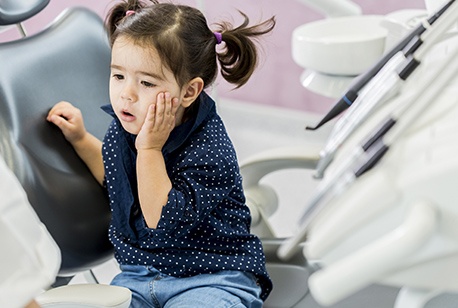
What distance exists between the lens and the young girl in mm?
1263

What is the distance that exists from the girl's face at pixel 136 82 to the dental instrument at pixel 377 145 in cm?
69

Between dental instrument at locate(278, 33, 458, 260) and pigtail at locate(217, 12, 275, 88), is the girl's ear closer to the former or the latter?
pigtail at locate(217, 12, 275, 88)

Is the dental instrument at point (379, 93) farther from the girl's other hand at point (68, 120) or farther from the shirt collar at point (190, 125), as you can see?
the girl's other hand at point (68, 120)

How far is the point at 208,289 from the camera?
4.25 ft

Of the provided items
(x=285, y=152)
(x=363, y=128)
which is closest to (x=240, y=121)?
(x=285, y=152)

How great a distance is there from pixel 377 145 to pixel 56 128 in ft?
2.88

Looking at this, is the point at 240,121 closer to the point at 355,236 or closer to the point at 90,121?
the point at 90,121

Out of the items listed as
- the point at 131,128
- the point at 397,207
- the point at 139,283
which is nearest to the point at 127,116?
the point at 131,128

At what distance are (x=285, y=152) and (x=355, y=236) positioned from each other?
38.4 inches

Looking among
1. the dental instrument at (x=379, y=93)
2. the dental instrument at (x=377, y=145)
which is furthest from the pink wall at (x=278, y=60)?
the dental instrument at (x=377, y=145)

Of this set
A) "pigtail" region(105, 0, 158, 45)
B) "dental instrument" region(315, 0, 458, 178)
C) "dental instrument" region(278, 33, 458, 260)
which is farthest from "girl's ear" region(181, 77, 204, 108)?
"dental instrument" region(278, 33, 458, 260)

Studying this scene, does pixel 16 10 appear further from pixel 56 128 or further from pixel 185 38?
pixel 185 38

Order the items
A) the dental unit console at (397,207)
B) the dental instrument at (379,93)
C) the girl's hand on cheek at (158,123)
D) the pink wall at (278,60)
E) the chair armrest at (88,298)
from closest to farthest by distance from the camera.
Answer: the dental unit console at (397,207)
the dental instrument at (379,93)
the chair armrest at (88,298)
the girl's hand on cheek at (158,123)
the pink wall at (278,60)

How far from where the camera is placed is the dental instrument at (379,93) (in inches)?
26.0
